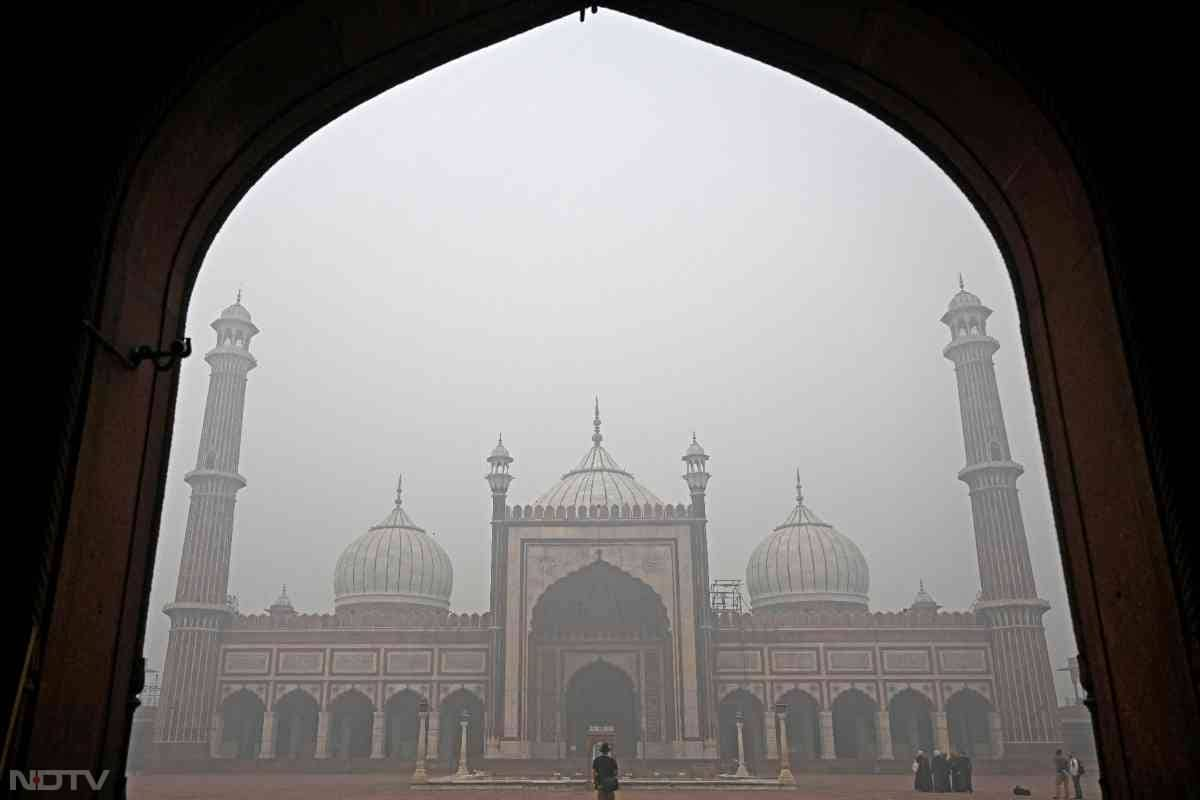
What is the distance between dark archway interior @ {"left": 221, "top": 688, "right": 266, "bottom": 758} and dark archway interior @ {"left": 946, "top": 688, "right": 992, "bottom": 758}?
618 inches

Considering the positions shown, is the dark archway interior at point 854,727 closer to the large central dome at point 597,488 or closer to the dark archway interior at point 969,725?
the dark archway interior at point 969,725

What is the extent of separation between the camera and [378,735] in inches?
882

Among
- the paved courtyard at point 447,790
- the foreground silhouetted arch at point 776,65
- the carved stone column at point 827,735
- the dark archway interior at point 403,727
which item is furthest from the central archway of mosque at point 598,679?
the foreground silhouetted arch at point 776,65

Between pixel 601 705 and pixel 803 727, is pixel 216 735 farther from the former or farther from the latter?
pixel 803 727

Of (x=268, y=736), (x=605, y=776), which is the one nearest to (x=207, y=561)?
(x=268, y=736)

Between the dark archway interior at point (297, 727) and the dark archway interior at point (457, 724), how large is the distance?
9.83 feet

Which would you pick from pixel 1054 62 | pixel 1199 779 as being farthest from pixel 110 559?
pixel 1054 62

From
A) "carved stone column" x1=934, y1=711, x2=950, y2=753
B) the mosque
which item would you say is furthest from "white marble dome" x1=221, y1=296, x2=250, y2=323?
"carved stone column" x1=934, y1=711, x2=950, y2=753

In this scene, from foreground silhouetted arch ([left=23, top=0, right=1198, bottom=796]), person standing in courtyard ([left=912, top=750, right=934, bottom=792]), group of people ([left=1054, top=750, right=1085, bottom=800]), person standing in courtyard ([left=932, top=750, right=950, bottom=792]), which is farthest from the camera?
person standing in courtyard ([left=932, top=750, right=950, bottom=792])

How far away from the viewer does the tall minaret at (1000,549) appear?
21.8 m

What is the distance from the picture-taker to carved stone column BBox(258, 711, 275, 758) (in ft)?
74.4

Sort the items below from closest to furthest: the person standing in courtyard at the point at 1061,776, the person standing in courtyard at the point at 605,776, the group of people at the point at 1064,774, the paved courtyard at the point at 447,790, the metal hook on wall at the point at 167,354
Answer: the metal hook on wall at the point at 167,354 → the person standing in courtyard at the point at 605,776 → the group of people at the point at 1064,774 → the person standing in courtyard at the point at 1061,776 → the paved courtyard at the point at 447,790

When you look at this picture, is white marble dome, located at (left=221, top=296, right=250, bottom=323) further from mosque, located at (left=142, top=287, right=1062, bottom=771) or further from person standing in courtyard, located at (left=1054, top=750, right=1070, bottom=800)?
person standing in courtyard, located at (left=1054, top=750, right=1070, bottom=800)

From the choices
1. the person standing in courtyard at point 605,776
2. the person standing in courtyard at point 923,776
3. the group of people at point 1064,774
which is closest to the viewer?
the person standing in courtyard at point 605,776
